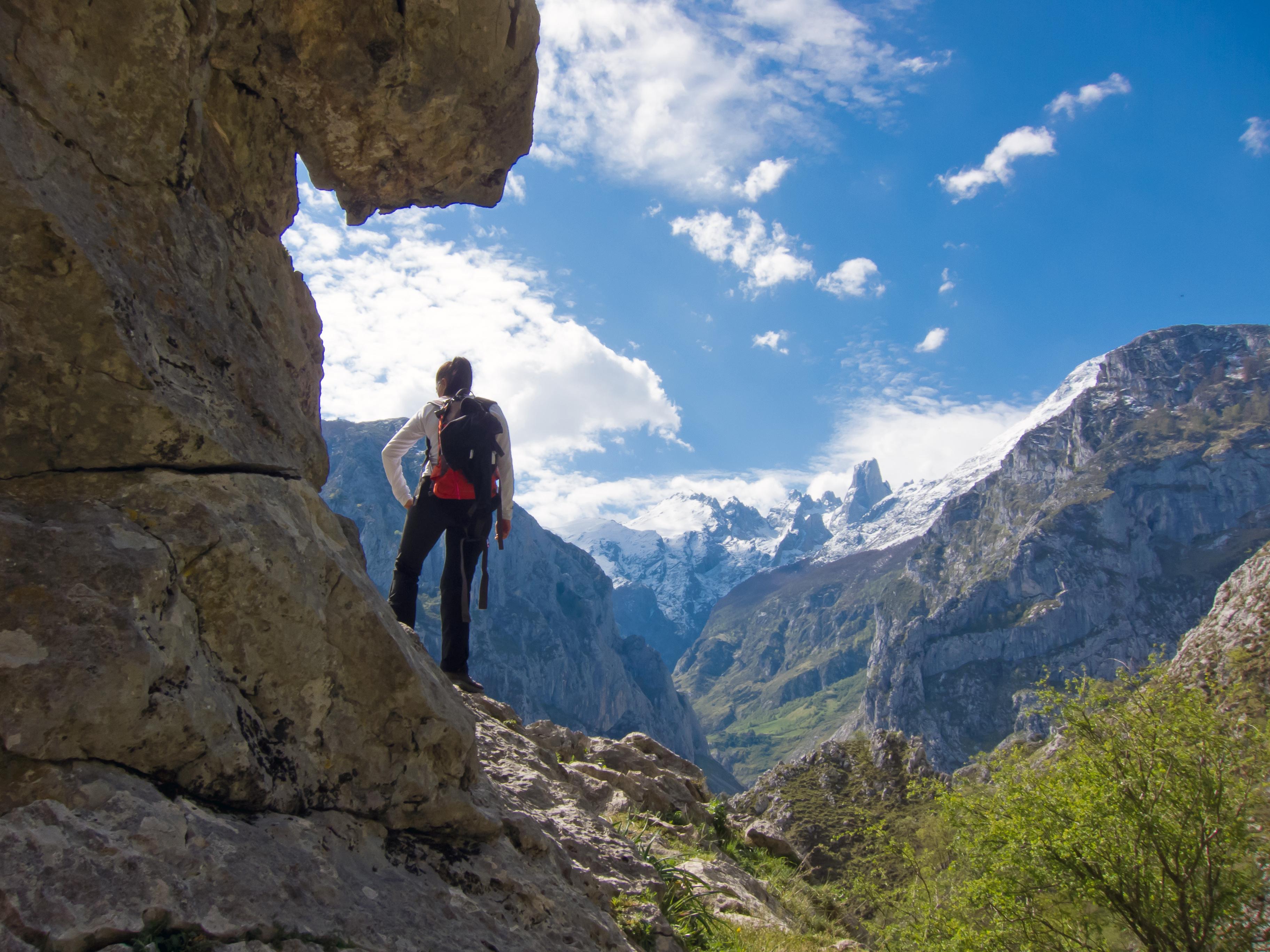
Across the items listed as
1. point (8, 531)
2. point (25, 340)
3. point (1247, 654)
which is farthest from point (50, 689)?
point (1247, 654)

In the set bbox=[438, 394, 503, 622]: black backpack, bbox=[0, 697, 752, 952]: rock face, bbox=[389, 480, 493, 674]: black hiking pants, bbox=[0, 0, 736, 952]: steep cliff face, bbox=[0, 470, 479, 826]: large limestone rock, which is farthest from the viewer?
bbox=[389, 480, 493, 674]: black hiking pants

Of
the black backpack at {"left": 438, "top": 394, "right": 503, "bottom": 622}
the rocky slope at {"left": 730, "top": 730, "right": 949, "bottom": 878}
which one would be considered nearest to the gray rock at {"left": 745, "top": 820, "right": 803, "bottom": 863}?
the black backpack at {"left": 438, "top": 394, "right": 503, "bottom": 622}

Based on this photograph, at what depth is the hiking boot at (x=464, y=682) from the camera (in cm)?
781

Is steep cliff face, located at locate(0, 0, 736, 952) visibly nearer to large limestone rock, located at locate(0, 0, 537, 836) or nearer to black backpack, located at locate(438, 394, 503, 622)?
large limestone rock, located at locate(0, 0, 537, 836)

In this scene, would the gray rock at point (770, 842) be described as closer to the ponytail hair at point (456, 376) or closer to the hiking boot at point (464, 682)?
the hiking boot at point (464, 682)

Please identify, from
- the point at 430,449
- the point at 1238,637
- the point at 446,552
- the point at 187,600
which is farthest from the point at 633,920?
the point at 1238,637

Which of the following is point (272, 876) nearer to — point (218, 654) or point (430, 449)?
point (218, 654)

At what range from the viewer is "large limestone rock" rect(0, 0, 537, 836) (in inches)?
113

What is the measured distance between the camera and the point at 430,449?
7.52 meters

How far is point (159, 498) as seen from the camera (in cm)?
341

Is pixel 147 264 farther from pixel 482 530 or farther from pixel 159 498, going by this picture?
pixel 482 530

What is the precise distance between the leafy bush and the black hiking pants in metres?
11.2

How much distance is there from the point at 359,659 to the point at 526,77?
6366 mm

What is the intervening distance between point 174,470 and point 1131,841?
1679cm
